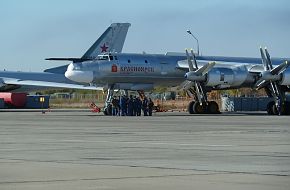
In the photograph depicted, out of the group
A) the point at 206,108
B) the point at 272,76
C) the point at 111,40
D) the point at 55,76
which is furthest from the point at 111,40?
the point at 272,76

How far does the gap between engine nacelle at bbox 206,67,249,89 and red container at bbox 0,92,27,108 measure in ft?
110

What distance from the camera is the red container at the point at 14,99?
8338cm

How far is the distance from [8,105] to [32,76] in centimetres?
542

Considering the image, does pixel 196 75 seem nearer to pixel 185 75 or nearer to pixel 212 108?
pixel 185 75

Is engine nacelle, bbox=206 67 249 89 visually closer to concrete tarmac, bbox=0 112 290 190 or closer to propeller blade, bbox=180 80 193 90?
propeller blade, bbox=180 80 193 90

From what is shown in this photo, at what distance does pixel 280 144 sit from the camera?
22.4m

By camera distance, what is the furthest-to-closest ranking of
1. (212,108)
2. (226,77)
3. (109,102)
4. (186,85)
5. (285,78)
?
(186,85)
(212,108)
(226,77)
(109,102)
(285,78)

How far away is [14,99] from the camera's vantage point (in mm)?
83375

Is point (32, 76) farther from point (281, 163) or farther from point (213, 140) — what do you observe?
point (281, 163)

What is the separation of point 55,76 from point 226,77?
36442 millimetres

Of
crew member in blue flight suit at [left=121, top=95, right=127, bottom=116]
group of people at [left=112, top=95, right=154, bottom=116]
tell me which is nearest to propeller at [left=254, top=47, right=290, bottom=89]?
group of people at [left=112, top=95, right=154, bottom=116]

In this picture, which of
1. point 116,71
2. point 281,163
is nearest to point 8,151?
point 281,163

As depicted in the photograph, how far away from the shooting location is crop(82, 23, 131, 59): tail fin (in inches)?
3238

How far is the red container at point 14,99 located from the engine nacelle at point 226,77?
110 ft
